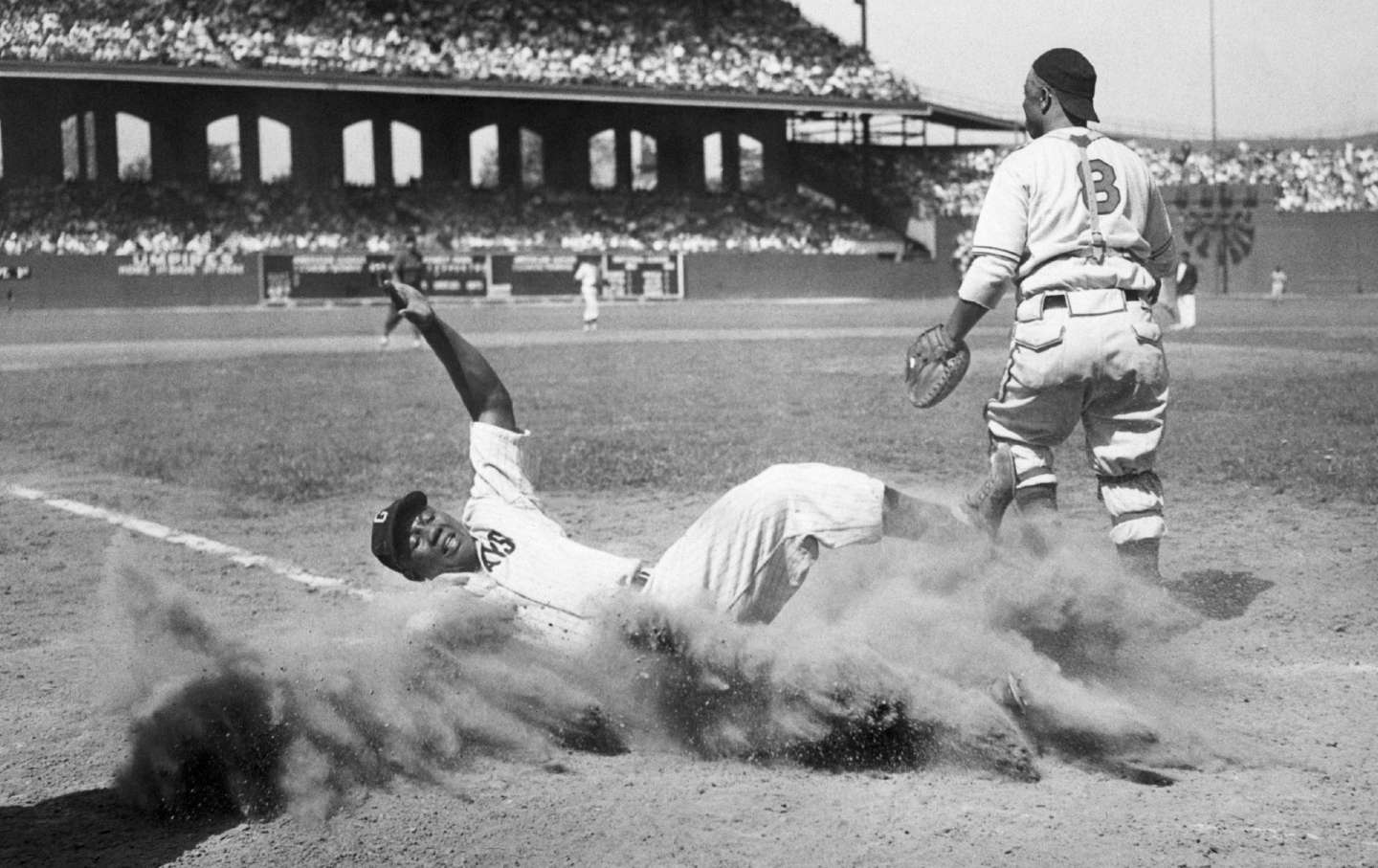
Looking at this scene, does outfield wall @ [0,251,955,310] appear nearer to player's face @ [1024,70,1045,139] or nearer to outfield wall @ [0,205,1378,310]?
outfield wall @ [0,205,1378,310]

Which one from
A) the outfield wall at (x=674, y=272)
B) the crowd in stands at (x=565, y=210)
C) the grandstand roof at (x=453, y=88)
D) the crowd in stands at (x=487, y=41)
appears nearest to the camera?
the outfield wall at (x=674, y=272)

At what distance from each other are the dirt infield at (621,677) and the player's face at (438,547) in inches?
5.3

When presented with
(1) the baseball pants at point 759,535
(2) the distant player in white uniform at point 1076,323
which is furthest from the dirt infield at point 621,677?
(2) the distant player in white uniform at point 1076,323

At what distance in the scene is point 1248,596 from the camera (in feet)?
20.2

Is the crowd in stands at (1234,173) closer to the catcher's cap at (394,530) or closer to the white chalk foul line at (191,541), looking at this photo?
the white chalk foul line at (191,541)

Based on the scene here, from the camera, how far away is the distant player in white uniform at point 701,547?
4.30m

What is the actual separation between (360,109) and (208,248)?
8.63 meters

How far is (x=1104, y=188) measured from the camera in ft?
16.9

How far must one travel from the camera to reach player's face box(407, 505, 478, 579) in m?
4.50

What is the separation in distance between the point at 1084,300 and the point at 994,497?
30.2 inches

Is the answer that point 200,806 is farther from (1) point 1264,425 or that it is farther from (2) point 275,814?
(1) point 1264,425

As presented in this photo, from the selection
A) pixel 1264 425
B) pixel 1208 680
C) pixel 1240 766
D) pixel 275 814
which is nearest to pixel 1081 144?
pixel 1208 680

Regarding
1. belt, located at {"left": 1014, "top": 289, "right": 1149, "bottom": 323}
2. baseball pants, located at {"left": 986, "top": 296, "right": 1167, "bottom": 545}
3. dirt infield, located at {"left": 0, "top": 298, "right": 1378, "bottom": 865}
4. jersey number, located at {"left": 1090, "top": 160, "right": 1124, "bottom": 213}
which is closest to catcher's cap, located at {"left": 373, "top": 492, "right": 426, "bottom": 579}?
dirt infield, located at {"left": 0, "top": 298, "right": 1378, "bottom": 865}

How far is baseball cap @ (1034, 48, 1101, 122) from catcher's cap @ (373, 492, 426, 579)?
276cm
